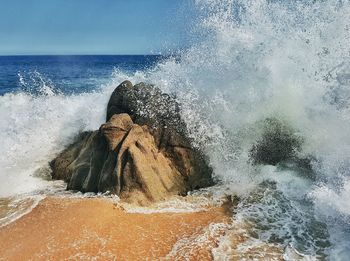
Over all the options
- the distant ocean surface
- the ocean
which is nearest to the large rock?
the ocean

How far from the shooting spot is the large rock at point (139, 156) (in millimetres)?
6578

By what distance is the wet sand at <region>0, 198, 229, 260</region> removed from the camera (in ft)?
16.4

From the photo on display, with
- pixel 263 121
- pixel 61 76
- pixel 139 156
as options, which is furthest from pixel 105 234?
pixel 61 76

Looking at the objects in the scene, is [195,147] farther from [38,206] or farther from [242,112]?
[38,206]

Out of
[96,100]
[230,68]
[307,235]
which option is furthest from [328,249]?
[96,100]

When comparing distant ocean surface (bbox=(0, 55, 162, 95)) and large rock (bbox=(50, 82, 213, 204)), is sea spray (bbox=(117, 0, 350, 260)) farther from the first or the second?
distant ocean surface (bbox=(0, 55, 162, 95))

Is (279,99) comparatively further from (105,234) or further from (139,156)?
(105,234)

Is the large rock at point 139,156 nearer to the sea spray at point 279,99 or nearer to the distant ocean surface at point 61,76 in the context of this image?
the sea spray at point 279,99

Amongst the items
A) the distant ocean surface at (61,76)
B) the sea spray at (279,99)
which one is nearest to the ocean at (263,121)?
the sea spray at (279,99)

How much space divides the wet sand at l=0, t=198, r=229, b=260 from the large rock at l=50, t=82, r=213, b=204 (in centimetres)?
53

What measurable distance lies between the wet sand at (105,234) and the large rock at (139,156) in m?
0.53

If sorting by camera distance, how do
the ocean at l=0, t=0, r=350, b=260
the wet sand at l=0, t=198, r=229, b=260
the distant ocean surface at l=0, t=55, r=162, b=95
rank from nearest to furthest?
the wet sand at l=0, t=198, r=229, b=260, the ocean at l=0, t=0, r=350, b=260, the distant ocean surface at l=0, t=55, r=162, b=95

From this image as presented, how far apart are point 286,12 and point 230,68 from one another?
223 cm

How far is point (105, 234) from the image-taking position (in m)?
5.41
